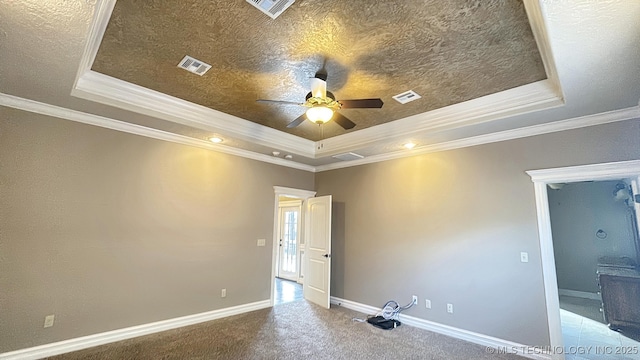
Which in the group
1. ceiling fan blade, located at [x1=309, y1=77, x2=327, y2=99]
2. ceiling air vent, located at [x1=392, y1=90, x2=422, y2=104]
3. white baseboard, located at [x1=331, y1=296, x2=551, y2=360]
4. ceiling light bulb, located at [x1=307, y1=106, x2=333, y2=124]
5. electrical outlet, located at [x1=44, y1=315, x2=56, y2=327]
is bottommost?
white baseboard, located at [x1=331, y1=296, x2=551, y2=360]

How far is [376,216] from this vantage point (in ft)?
17.2

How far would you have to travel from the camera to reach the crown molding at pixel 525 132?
10.3ft

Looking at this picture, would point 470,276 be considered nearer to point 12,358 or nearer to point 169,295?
point 169,295

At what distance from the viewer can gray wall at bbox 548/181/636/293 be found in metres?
5.96

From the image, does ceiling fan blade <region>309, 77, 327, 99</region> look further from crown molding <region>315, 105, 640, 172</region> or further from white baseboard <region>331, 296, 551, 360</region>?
white baseboard <region>331, 296, 551, 360</region>

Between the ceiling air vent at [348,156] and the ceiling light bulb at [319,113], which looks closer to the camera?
the ceiling light bulb at [319,113]

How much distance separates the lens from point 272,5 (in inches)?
81.3

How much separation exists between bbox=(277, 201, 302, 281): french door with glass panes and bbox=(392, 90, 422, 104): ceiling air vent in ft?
16.6

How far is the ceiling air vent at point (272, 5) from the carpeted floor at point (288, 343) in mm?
3533

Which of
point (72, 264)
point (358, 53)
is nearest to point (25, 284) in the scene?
point (72, 264)

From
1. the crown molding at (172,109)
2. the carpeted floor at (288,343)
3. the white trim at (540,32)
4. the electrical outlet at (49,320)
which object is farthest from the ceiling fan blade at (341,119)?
the electrical outlet at (49,320)

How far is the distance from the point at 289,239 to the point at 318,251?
3.01 meters

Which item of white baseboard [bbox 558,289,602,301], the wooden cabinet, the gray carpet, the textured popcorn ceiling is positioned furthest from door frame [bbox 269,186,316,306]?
white baseboard [bbox 558,289,602,301]

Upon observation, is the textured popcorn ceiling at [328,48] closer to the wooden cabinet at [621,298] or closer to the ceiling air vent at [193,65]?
the ceiling air vent at [193,65]
